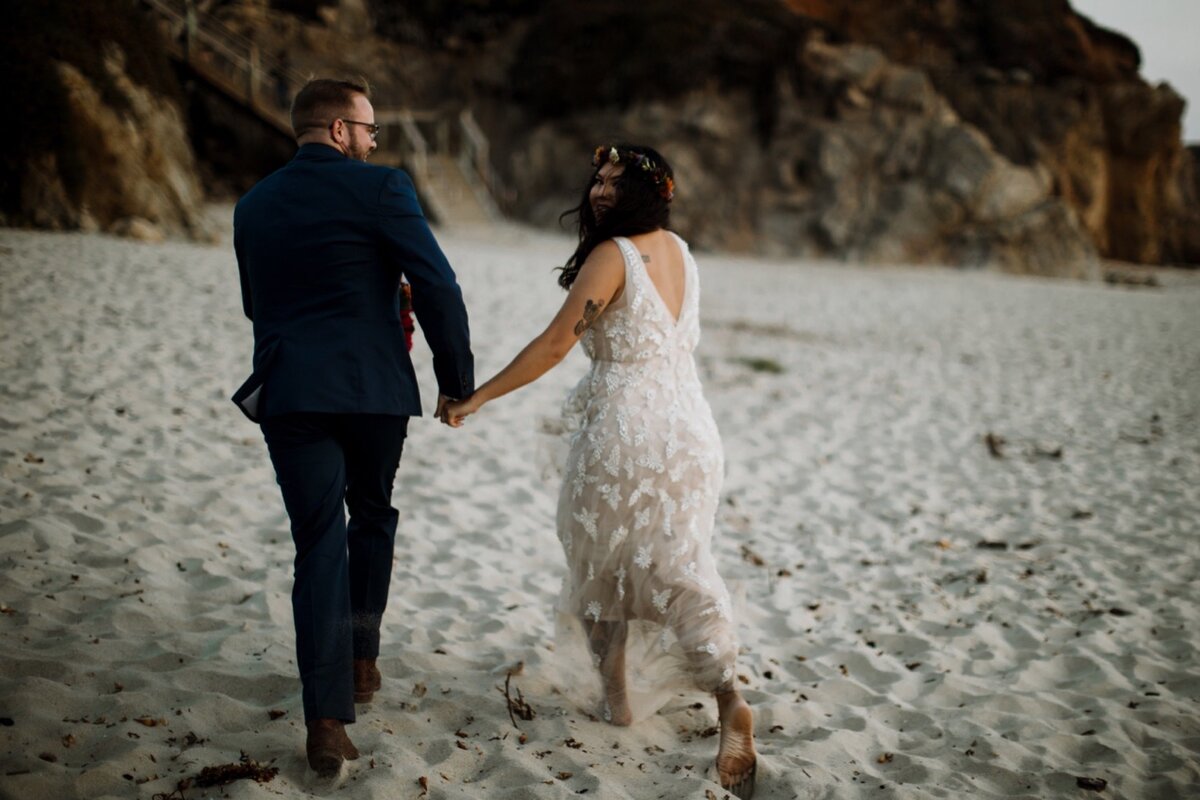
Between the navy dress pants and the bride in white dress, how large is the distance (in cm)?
29

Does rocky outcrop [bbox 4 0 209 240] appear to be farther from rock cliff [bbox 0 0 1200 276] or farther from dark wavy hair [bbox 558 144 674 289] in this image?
dark wavy hair [bbox 558 144 674 289]

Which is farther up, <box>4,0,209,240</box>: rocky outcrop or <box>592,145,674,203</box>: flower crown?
<box>4,0,209,240</box>: rocky outcrop

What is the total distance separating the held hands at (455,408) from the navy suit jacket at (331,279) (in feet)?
0.74

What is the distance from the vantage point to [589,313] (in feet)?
8.95

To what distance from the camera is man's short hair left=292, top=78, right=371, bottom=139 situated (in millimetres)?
2555

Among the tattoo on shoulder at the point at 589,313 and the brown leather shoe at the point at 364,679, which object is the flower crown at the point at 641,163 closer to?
the tattoo on shoulder at the point at 589,313

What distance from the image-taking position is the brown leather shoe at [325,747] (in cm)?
250

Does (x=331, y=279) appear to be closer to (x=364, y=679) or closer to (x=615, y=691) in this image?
(x=364, y=679)

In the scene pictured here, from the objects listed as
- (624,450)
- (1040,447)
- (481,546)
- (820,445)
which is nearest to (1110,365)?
(1040,447)

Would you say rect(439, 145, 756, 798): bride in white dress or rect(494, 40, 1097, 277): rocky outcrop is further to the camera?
rect(494, 40, 1097, 277): rocky outcrop

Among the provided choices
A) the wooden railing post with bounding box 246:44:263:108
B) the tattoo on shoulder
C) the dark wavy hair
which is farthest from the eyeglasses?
the wooden railing post with bounding box 246:44:263:108

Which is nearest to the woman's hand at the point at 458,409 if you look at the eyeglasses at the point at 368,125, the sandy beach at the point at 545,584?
the sandy beach at the point at 545,584

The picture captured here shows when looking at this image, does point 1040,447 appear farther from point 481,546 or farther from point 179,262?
point 179,262

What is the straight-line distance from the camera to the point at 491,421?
6.83 m
